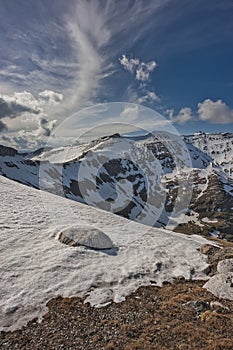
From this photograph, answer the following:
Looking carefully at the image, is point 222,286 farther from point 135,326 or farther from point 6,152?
point 6,152

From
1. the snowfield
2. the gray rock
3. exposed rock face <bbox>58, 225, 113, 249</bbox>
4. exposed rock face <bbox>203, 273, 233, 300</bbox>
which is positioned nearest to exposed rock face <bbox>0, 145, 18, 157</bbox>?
the snowfield

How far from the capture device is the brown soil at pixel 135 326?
13.6 m

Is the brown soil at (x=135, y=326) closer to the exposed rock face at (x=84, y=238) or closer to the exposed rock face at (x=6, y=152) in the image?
the exposed rock face at (x=84, y=238)

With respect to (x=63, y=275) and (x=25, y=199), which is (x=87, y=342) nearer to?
(x=63, y=275)

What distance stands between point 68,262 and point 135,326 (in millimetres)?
10180

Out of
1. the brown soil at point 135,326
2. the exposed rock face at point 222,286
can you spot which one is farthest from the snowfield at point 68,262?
the exposed rock face at point 222,286

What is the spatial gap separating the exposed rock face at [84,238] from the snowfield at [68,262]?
0.74m

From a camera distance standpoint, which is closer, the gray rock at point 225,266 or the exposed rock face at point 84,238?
the gray rock at point 225,266

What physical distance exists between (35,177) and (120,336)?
159808 mm

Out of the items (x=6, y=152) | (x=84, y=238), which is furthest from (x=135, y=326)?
(x=6, y=152)

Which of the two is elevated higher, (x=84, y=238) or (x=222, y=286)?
(x=84, y=238)

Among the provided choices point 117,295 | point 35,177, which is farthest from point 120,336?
point 35,177

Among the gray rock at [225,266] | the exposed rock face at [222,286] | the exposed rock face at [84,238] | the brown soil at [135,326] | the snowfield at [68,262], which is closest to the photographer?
the brown soil at [135,326]

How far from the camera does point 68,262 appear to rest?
23.3 metres
